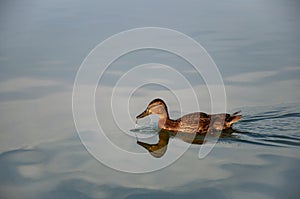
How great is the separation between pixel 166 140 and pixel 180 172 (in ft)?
2.92

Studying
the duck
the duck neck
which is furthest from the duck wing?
the duck neck

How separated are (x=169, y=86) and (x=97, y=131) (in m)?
1.22

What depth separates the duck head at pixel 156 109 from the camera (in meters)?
5.47

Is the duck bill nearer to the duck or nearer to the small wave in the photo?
the duck

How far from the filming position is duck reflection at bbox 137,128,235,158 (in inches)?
196

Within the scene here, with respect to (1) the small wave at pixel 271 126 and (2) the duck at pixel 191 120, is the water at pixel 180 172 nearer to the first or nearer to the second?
(1) the small wave at pixel 271 126

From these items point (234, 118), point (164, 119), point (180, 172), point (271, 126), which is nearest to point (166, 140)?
point (164, 119)

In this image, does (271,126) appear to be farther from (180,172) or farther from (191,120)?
(180,172)

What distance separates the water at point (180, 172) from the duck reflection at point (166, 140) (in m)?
0.08

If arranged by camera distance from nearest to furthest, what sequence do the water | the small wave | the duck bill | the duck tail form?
1. the water
2. the small wave
3. the duck tail
4. the duck bill

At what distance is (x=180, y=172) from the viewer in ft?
14.5

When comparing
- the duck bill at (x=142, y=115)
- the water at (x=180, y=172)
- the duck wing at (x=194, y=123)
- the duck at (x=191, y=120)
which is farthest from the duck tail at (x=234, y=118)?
the duck bill at (x=142, y=115)

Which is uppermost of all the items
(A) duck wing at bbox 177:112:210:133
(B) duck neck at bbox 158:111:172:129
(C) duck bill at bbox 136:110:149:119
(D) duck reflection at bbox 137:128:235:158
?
(C) duck bill at bbox 136:110:149:119

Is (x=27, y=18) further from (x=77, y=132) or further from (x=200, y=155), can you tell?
(x=200, y=155)
